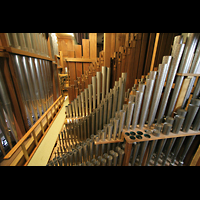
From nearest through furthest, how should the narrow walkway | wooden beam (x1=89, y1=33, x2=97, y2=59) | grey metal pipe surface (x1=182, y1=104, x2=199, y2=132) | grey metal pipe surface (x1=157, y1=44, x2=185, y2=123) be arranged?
grey metal pipe surface (x1=157, y1=44, x2=185, y2=123) < grey metal pipe surface (x1=182, y1=104, x2=199, y2=132) < the narrow walkway < wooden beam (x1=89, y1=33, x2=97, y2=59)

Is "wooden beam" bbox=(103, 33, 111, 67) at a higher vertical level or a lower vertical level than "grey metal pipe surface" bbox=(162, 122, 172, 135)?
higher

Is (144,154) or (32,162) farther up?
(144,154)

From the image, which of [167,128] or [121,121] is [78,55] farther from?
[167,128]

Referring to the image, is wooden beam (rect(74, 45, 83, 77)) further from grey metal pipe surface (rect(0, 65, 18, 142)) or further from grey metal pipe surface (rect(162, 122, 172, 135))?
grey metal pipe surface (rect(162, 122, 172, 135))

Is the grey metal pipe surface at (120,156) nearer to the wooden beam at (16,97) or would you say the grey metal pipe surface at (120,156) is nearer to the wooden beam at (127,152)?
the wooden beam at (127,152)

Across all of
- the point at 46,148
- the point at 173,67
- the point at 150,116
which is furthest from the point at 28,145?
the point at 173,67

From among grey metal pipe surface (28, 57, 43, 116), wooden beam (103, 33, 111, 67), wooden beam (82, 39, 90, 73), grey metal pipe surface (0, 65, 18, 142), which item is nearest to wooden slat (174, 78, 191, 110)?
wooden beam (103, 33, 111, 67)

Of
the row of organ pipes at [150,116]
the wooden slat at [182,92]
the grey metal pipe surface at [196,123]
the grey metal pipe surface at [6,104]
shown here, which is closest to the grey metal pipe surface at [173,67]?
the row of organ pipes at [150,116]

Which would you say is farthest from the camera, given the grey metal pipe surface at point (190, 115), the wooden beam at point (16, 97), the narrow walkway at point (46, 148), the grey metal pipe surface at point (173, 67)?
the narrow walkway at point (46, 148)

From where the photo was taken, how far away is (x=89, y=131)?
5.46 feet

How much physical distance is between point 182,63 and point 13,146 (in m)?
2.23

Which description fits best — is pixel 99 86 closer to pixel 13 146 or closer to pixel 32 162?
pixel 13 146

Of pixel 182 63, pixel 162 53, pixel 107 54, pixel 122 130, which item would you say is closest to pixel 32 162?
pixel 122 130

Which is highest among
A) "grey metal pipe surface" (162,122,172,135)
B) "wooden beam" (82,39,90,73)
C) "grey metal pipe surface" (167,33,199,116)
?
"wooden beam" (82,39,90,73)
